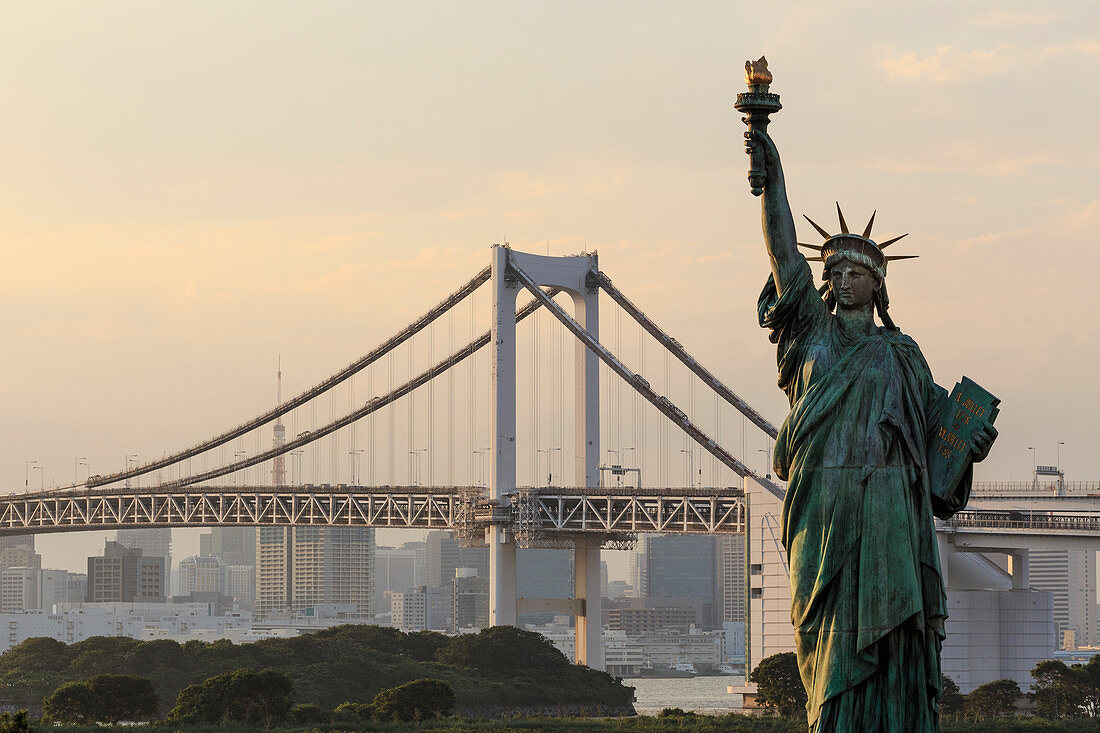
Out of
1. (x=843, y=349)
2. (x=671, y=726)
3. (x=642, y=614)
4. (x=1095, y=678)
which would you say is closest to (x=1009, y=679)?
(x=1095, y=678)

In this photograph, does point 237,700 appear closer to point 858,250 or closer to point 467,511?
point 467,511

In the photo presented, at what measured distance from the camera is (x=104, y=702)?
1855 inches

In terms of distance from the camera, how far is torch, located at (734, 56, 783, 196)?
1019 centimetres

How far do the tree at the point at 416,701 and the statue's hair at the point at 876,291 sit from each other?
37.6 metres

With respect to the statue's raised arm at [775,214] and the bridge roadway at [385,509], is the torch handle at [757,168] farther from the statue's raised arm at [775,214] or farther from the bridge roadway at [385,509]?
the bridge roadway at [385,509]

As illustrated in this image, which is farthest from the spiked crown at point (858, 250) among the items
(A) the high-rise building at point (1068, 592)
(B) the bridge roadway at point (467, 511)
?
(A) the high-rise building at point (1068, 592)

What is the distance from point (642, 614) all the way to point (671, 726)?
143897 mm

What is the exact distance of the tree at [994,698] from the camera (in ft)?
162

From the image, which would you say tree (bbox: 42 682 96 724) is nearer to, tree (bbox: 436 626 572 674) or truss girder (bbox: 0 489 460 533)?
tree (bbox: 436 626 572 674)

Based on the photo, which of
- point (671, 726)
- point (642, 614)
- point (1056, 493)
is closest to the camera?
point (671, 726)

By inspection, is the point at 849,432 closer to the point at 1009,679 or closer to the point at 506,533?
the point at 1009,679

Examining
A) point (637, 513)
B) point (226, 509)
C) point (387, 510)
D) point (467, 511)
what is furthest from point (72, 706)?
point (226, 509)

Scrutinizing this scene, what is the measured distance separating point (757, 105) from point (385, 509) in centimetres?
6834

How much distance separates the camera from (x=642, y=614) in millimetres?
185875
